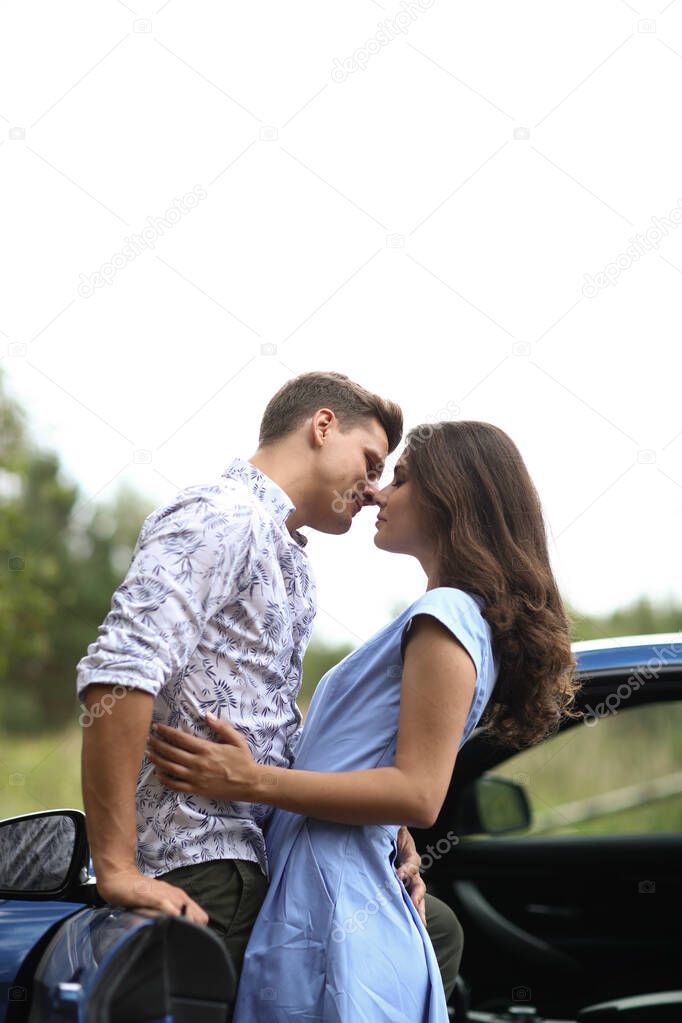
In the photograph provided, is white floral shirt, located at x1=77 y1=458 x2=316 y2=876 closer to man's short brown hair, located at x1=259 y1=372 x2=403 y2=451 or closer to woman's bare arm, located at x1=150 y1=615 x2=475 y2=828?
woman's bare arm, located at x1=150 y1=615 x2=475 y2=828

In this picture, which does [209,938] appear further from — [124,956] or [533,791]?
[533,791]

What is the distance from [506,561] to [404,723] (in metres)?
0.42

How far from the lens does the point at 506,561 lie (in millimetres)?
2035

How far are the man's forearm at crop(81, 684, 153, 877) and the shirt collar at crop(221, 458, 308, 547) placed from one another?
0.53m

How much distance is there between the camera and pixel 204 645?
1.83 metres

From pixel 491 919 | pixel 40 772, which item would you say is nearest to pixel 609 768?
pixel 40 772

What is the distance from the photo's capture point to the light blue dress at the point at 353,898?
1.75 metres

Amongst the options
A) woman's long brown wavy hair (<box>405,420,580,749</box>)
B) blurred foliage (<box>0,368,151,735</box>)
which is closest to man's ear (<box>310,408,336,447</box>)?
woman's long brown wavy hair (<box>405,420,580,749</box>)

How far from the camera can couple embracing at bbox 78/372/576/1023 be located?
1.69 m

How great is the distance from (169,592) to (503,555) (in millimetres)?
687

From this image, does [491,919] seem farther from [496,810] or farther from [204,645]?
[204,645]

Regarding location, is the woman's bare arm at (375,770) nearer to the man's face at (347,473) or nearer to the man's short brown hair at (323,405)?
the man's face at (347,473)

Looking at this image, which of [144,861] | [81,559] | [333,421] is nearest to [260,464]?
[333,421]

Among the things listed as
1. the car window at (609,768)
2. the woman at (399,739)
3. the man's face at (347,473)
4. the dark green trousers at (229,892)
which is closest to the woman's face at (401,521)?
the woman at (399,739)
